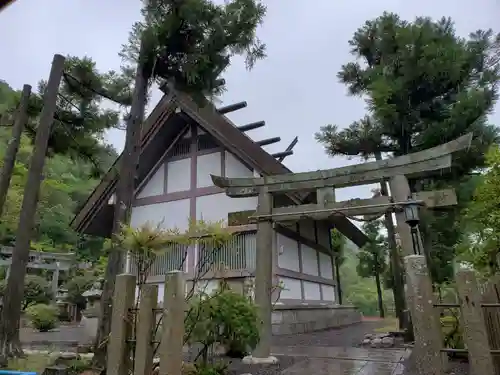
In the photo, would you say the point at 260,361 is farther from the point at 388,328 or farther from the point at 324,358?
the point at 388,328

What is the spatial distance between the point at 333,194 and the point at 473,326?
3625 mm

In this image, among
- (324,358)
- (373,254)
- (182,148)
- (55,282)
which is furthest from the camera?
(373,254)

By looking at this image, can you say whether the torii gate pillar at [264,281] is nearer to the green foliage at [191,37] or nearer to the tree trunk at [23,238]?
the green foliage at [191,37]

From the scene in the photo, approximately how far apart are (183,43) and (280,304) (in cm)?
684

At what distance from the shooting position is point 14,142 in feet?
28.8

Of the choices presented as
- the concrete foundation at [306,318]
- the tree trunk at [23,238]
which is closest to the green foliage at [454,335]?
the concrete foundation at [306,318]

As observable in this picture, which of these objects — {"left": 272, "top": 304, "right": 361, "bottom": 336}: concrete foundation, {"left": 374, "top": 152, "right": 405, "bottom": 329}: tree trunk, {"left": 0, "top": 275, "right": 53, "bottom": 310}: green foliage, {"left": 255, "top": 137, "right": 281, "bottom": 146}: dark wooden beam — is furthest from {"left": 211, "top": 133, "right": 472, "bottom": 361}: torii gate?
{"left": 0, "top": 275, "right": 53, "bottom": 310}: green foliage

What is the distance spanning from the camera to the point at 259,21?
291 inches

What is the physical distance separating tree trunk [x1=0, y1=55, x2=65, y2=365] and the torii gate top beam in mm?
3727

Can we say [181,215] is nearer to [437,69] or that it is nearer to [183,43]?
[183,43]

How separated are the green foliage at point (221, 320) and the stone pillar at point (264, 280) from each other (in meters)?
0.91

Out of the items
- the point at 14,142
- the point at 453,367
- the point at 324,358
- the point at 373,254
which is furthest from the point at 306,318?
the point at 373,254

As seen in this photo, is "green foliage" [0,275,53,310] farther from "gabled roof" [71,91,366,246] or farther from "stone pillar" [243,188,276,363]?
"stone pillar" [243,188,276,363]

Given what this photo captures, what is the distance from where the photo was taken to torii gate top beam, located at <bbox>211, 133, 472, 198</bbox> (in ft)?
20.5
